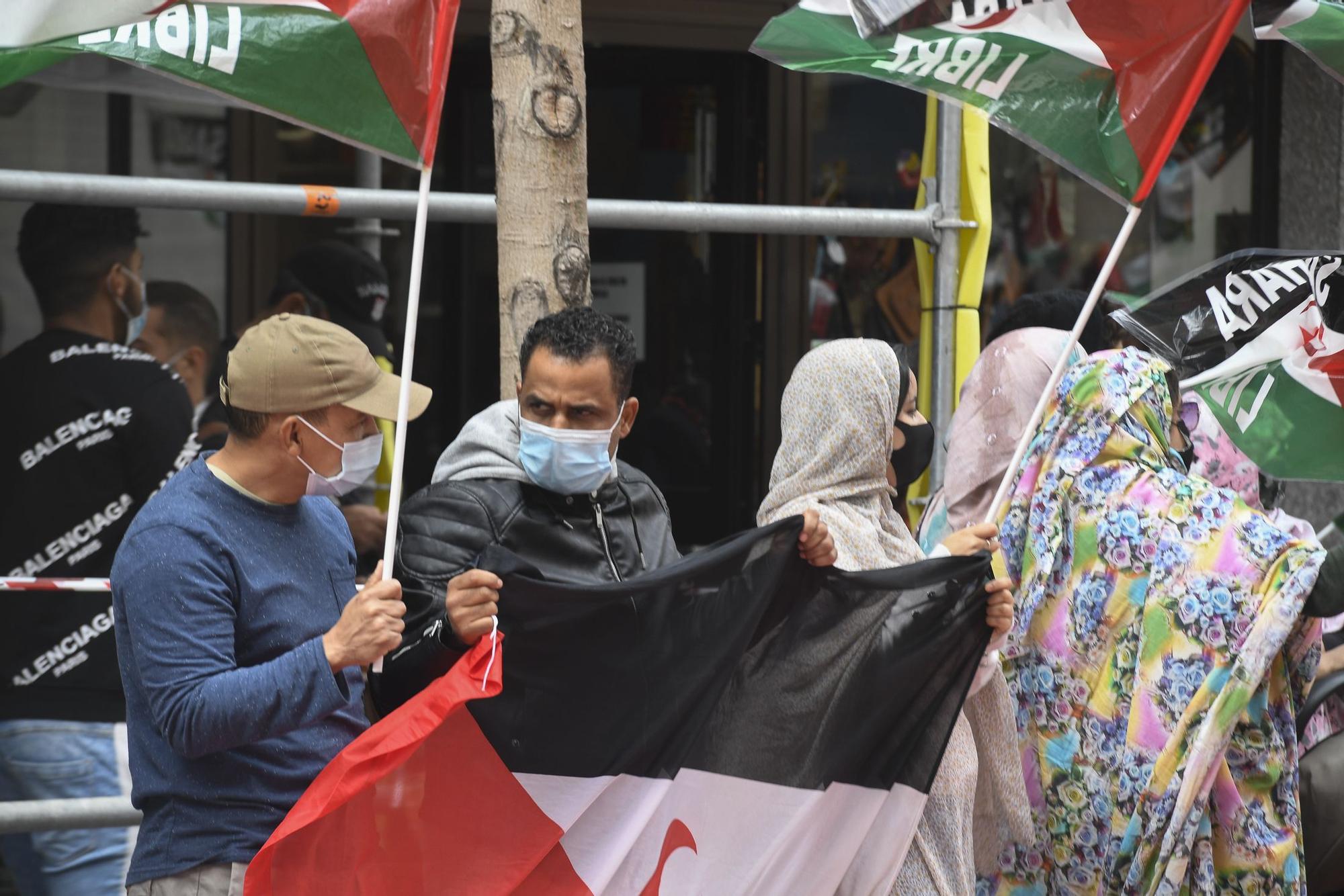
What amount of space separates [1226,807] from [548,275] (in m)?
1.87

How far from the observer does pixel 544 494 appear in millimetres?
3105

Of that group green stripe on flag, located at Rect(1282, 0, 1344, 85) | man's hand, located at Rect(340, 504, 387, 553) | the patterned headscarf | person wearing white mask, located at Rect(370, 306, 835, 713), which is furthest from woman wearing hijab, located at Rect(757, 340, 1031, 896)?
man's hand, located at Rect(340, 504, 387, 553)

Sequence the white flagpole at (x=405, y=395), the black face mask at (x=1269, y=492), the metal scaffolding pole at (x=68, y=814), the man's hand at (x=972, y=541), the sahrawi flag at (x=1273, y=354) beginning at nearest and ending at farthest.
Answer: the white flagpole at (x=405, y=395) → the man's hand at (x=972, y=541) → the metal scaffolding pole at (x=68, y=814) → the sahrawi flag at (x=1273, y=354) → the black face mask at (x=1269, y=492)

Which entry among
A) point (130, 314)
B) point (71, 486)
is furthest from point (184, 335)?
point (71, 486)

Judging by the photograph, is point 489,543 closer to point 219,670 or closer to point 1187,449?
point 219,670

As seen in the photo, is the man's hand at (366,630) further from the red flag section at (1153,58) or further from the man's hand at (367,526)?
the man's hand at (367,526)

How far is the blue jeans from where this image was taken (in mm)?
3959

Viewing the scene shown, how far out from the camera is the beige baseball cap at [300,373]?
8.85 ft

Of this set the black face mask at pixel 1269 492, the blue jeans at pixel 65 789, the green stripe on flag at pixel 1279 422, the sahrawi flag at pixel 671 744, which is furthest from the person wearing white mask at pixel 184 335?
the black face mask at pixel 1269 492

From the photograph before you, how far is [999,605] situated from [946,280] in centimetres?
151

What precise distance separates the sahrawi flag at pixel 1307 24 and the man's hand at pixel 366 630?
2.41 m

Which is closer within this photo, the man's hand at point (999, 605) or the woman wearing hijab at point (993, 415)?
the man's hand at point (999, 605)

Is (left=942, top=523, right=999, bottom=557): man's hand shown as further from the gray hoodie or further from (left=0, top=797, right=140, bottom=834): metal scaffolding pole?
(left=0, top=797, right=140, bottom=834): metal scaffolding pole

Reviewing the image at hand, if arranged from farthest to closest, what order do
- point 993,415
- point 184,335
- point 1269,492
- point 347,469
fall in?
point 184,335, point 1269,492, point 993,415, point 347,469
